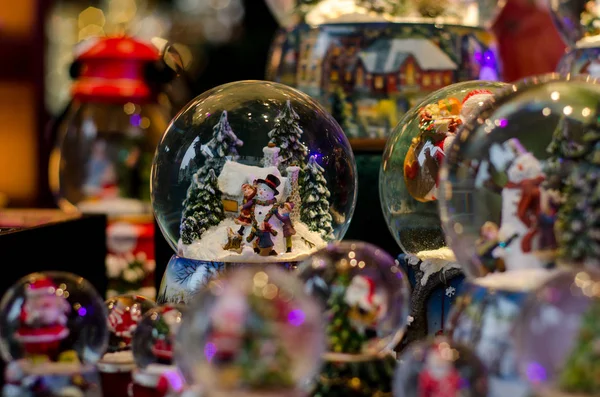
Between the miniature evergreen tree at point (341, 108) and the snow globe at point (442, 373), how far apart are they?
5.64 ft

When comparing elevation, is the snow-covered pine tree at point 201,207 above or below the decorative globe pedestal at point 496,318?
above

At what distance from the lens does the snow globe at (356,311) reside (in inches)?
69.7

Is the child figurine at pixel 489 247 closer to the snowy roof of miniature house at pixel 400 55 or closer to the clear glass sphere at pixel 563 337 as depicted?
the clear glass sphere at pixel 563 337

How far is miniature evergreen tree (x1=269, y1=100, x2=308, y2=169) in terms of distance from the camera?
2.30 metres

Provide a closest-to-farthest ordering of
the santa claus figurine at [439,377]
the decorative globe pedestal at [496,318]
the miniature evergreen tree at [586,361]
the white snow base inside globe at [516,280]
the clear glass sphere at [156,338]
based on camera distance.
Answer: the miniature evergreen tree at [586,361], the santa claus figurine at [439,377], the decorative globe pedestal at [496,318], the white snow base inside globe at [516,280], the clear glass sphere at [156,338]

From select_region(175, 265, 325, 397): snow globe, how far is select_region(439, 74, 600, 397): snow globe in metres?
0.35

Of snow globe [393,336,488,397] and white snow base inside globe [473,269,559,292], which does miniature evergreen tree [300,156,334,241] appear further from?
snow globe [393,336,488,397]

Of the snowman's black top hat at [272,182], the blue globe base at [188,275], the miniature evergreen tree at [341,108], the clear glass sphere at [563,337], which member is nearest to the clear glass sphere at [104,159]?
the miniature evergreen tree at [341,108]

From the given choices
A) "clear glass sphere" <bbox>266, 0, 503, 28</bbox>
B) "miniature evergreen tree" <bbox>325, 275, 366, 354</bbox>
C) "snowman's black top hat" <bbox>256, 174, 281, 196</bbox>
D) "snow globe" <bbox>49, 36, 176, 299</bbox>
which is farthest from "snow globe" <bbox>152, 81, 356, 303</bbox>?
"snow globe" <bbox>49, 36, 176, 299</bbox>

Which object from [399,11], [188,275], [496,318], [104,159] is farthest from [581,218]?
[104,159]

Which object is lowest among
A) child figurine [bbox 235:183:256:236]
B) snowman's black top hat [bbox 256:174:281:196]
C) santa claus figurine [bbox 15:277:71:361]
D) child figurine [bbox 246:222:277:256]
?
santa claus figurine [bbox 15:277:71:361]

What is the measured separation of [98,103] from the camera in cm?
429

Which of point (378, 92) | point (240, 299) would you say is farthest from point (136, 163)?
point (240, 299)

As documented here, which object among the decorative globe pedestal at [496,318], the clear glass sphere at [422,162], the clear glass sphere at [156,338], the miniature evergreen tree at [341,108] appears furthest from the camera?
the miniature evergreen tree at [341,108]
